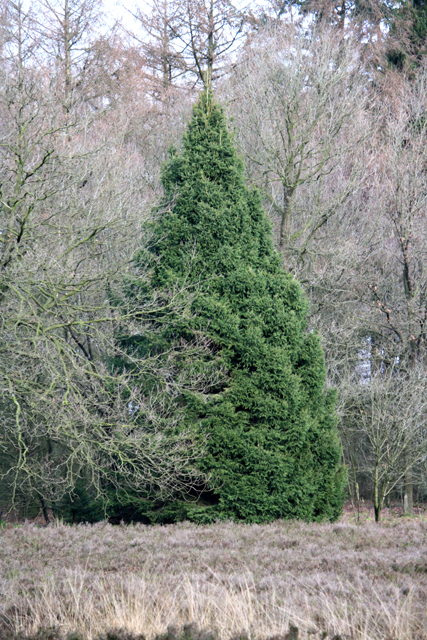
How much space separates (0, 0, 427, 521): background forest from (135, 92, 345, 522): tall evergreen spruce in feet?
0.95

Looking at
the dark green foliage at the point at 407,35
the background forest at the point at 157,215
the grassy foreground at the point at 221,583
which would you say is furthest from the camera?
the dark green foliage at the point at 407,35

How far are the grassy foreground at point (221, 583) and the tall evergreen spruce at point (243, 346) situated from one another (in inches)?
66.1

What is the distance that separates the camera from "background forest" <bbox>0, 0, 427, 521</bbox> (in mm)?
8406

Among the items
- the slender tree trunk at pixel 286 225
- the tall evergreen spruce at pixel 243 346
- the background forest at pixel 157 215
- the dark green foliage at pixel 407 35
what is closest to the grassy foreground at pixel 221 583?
the tall evergreen spruce at pixel 243 346

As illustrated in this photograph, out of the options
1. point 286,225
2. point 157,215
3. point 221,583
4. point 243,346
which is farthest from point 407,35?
point 221,583

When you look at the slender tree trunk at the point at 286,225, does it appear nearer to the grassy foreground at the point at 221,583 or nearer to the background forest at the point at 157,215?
the background forest at the point at 157,215

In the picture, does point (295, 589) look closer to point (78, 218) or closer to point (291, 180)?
point (78, 218)

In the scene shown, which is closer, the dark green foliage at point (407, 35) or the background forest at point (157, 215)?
the background forest at point (157, 215)

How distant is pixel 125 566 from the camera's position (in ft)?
17.5

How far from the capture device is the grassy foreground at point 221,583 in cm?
371

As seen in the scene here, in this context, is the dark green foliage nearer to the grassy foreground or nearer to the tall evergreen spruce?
the tall evergreen spruce

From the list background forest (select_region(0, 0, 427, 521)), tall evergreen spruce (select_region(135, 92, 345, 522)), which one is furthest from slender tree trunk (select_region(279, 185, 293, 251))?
tall evergreen spruce (select_region(135, 92, 345, 522))

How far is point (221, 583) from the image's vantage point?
181 inches

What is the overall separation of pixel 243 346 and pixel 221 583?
180 inches
